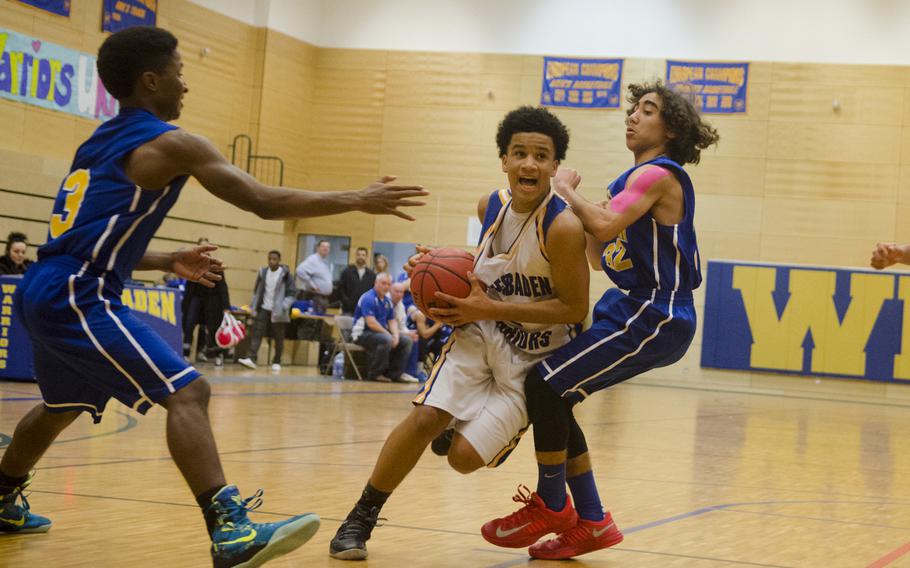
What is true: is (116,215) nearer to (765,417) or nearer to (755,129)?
(765,417)

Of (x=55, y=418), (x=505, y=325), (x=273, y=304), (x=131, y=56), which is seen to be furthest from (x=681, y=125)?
(x=273, y=304)

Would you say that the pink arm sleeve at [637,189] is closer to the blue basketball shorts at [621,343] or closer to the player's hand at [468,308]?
the blue basketball shorts at [621,343]

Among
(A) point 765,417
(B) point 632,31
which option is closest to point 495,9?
(B) point 632,31

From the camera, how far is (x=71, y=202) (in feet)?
11.2

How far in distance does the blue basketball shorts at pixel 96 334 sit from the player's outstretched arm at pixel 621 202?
5.12 feet

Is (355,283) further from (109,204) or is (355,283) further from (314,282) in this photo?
(109,204)

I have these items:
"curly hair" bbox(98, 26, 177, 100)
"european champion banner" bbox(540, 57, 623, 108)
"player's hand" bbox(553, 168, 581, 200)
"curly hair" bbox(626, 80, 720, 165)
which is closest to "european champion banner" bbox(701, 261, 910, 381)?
"european champion banner" bbox(540, 57, 623, 108)

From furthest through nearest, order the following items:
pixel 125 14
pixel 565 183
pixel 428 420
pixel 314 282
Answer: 1. pixel 314 282
2. pixel 125 14
3. pixel 565 183
4. pixel 428 420

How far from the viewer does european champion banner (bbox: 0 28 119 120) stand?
608 inches

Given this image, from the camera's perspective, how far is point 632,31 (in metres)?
20.3

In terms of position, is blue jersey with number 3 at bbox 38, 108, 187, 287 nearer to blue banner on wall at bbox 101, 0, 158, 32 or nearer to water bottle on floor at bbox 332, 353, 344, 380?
water bottle on floor at bbox 332, 353, 344, 380

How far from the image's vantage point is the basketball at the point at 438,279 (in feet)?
13.6

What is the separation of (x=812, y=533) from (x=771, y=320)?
15.1 m

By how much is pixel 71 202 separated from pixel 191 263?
0.55 meters
